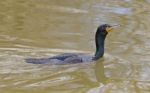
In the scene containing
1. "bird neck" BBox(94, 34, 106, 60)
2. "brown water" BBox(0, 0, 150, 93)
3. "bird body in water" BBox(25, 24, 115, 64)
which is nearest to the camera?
"brown water" BBox(0, 0, 150, 93)

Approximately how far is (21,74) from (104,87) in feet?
4.93

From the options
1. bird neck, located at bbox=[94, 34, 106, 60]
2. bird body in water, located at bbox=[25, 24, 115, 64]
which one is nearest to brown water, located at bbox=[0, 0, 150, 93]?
bird body in water, located at bbox=[25, 24, 115, 64]

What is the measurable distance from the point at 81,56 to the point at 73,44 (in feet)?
3.98

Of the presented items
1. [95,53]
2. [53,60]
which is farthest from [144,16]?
[53,60]

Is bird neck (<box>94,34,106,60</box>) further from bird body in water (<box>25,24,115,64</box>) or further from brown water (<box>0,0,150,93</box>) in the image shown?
brown water (<box>0,0,150,93</box>)

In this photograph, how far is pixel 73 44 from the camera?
1195 centimetres

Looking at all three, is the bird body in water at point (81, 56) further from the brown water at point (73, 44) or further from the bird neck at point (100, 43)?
the brown water at point (73, 44)

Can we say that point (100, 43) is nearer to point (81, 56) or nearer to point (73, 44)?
point (81, 56)

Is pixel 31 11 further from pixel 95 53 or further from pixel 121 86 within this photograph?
pixel 121 86

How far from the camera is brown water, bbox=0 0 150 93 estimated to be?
376 inches

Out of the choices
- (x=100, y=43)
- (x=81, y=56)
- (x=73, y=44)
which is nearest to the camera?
(x=81, y=56)

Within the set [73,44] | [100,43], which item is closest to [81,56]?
[100,43]

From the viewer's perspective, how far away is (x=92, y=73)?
10.4m

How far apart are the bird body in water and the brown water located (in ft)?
0.34
